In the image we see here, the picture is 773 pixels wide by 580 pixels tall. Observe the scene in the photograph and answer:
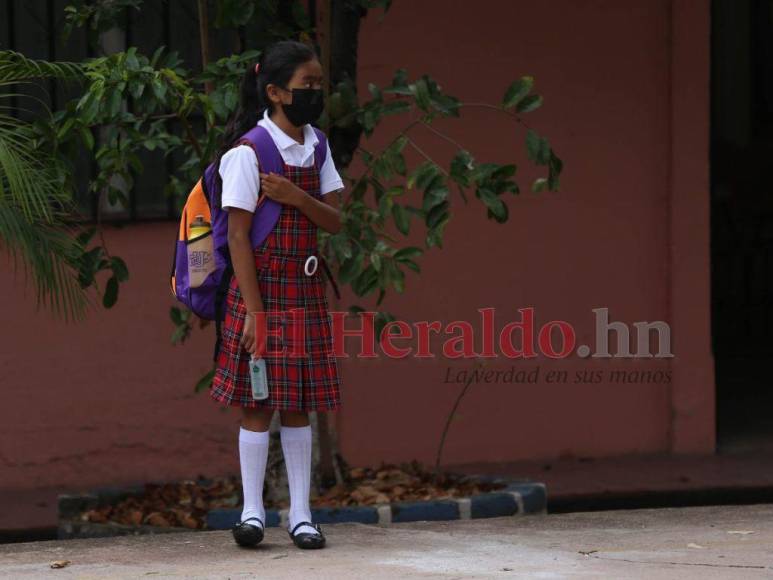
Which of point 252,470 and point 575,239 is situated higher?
point 575,239

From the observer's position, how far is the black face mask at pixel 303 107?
5.51m

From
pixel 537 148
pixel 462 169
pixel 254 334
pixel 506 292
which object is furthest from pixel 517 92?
pixel 506 292

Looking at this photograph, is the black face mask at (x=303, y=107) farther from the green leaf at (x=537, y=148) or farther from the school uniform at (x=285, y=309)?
the green leaf at (x=537, y=148)

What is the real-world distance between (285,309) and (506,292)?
257cm

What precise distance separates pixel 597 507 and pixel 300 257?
236 centimetres

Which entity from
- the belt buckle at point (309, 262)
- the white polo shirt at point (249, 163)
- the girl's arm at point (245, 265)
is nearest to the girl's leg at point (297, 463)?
the girl's arm at point (245, 265)

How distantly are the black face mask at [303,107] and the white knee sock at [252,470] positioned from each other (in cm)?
109

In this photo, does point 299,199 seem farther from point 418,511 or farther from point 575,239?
point 575,239


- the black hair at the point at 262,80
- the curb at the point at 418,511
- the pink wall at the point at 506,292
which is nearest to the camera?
the black hair at the point at 262,80

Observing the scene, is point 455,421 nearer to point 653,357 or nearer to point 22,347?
point 653,357

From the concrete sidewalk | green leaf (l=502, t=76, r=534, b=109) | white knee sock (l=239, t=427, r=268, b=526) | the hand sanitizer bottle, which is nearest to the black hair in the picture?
the hand sanitizer bottle

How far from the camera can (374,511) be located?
21.4 ft

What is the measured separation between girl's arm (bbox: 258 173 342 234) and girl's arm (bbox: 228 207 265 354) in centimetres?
11

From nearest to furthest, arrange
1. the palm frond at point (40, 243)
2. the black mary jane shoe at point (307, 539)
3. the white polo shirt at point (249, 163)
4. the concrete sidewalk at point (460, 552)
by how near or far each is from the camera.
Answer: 1. the concrete sidewalk at point (460, 552)
2. the white polo shirt at point (249, 163)
3. the black mary jane shoe at point (307, 539)
4. the palm frond at point (40, 243)
